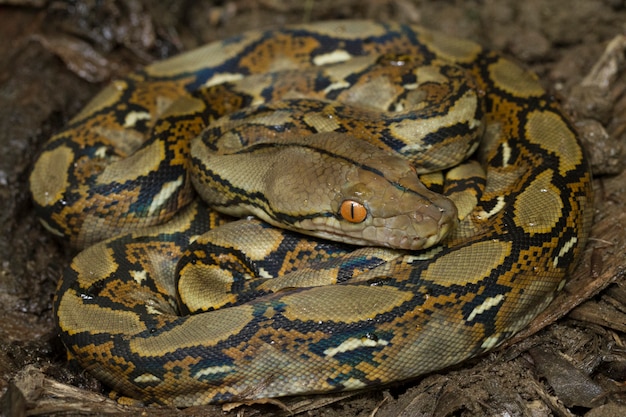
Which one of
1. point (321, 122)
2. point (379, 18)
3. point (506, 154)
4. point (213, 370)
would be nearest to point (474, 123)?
point (506, 154)

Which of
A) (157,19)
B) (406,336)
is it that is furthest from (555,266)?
(157,19)

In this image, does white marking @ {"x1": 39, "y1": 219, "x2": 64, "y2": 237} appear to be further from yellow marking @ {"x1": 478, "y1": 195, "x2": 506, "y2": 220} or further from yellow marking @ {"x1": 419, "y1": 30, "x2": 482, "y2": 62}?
yellow marking @ {"x1": 419, "y1": 30, "x2": 482, "y2": 62}

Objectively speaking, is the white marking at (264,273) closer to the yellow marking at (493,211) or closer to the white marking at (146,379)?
the white marking at (146,379)

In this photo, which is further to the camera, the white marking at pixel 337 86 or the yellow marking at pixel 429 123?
the white marking at pixel 337 86

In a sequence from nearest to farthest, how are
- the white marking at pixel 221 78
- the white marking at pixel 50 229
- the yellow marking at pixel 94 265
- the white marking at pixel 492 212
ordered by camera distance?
1. the white marking at pixel 492 212
2. the yellow marking at pixel 94 265
3. the white marking at pixel 50 229
4. the white marking at pixel 221 78

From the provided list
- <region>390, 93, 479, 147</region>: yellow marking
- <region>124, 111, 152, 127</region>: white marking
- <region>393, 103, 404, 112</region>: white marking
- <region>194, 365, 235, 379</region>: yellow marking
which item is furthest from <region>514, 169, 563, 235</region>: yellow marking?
<region>124, 111, 152, 127</region>: white marking

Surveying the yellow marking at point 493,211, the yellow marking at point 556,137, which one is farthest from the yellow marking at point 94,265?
the yellow marking at point 556,137

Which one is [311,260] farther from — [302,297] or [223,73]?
[223,73]
